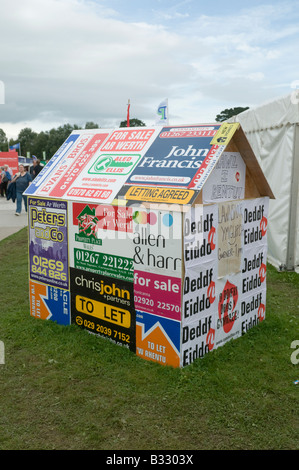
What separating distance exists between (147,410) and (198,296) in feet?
3.40

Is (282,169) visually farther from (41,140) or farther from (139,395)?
(41,140)

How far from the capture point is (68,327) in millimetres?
4648

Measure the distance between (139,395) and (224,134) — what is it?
234cm

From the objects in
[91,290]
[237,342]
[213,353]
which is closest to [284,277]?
[237,342]

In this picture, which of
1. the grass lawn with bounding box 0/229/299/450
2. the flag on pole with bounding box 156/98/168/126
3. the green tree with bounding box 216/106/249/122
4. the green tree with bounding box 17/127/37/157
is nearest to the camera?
the grass lawn with bounding box 0/229/299/450

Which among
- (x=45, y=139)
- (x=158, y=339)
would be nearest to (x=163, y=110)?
(x=158, y=339)

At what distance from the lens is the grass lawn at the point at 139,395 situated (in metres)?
2.99

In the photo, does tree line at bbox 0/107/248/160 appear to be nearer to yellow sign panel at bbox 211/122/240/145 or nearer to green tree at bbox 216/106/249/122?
green tree at bbox 216/106/249/122

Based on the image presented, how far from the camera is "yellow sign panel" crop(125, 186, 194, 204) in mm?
3529

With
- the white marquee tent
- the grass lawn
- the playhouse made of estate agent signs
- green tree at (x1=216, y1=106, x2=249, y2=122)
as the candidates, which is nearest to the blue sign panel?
the playhouse made of estate agent signs

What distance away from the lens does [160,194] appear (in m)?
3.71

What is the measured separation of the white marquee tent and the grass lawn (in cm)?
262

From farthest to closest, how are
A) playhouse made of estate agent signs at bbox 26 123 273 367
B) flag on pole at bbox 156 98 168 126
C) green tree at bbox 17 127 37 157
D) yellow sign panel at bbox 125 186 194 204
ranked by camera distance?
green tree at bbox 17 127 37 157 < flag on pole at bbox 156 98 168 126 < playhouse made of estate agent signs at bbox 26 123 273 367 < yellow sign panel at bbox 125 186 194 204

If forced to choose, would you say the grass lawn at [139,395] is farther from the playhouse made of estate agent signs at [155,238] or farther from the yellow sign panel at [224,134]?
the yellow sign panel at [224,134]
